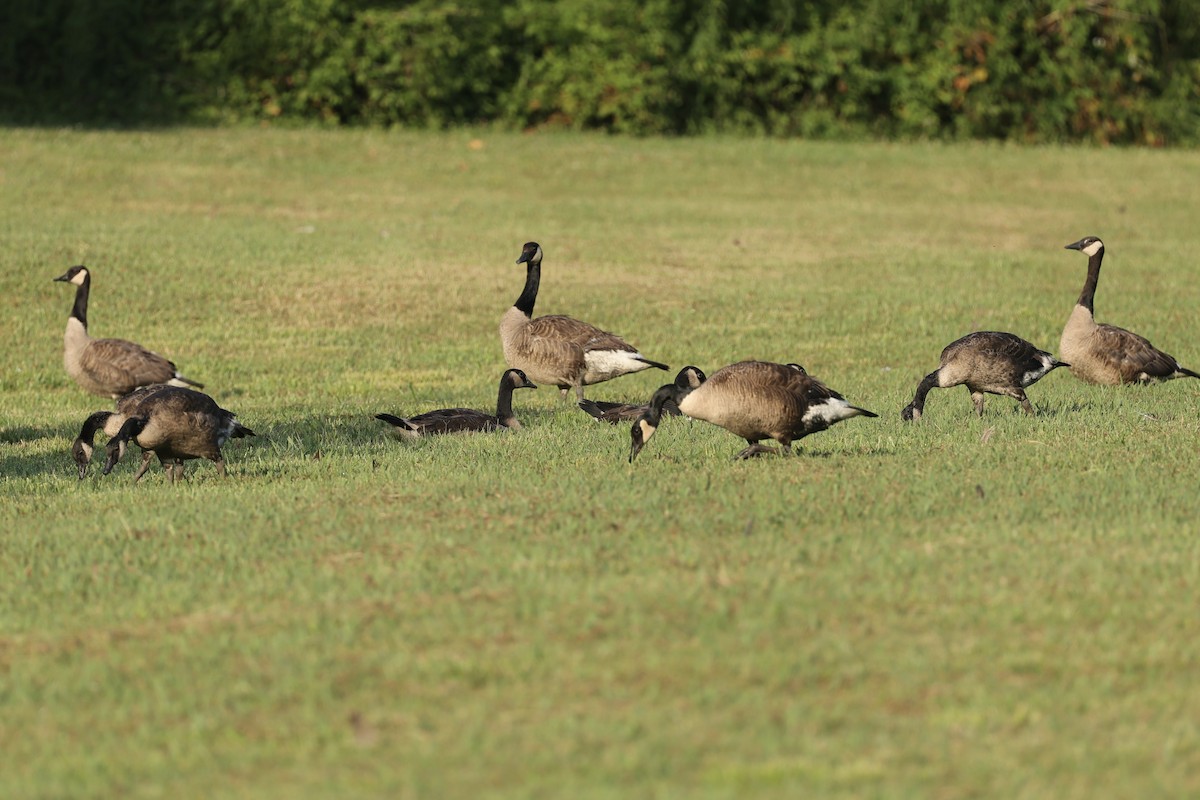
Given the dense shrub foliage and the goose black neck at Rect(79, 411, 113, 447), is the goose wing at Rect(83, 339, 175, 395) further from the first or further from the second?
the dense shrub foliage

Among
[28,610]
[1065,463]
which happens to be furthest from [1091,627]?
[28,610]

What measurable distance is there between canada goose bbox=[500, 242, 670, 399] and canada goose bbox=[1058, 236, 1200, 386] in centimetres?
420

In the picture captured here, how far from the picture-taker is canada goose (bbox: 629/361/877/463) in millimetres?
11156

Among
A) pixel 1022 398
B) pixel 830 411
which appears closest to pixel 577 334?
pixel 1022 398

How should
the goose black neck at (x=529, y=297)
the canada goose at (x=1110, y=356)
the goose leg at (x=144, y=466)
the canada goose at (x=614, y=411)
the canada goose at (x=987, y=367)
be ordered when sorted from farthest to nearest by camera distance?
the goose black neck at (x=529, y=297), the canada goose at (x=1110, y=356), the canada goose at (x=614, y=411), the canada goose at (x=987, y=367), the goose leg at (x=144, y=466)

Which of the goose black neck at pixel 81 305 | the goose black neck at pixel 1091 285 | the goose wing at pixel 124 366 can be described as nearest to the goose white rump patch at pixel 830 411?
the goose black neck at pixel 1091 285

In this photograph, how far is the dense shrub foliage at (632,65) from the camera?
3641 cm

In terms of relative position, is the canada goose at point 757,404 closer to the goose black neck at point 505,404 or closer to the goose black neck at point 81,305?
the goose black neck at point 505,404

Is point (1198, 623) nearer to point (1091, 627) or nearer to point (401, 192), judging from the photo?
point (1091, 627)

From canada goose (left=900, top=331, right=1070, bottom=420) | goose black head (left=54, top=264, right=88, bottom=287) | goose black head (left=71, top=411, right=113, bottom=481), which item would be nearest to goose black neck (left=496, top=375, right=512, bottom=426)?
canada goose (left=900, top=331, right=1070, bottom=420)

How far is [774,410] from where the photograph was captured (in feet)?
36.5

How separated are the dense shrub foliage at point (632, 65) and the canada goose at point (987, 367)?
950 inches

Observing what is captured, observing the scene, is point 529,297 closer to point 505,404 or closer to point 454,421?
point 505,404

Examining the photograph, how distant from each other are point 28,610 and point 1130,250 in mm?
23762
